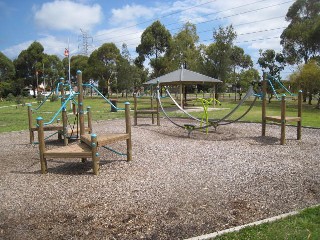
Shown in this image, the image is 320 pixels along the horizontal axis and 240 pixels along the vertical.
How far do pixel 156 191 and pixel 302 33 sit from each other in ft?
95.9

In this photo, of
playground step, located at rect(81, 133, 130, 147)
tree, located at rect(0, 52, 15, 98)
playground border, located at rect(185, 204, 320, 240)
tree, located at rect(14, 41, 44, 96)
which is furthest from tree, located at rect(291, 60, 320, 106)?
tree, located at rect(14, 41, 44, 96)

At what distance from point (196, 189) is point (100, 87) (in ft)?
153

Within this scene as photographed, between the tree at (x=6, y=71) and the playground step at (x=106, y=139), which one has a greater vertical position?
the tree at (x=6, y=71)

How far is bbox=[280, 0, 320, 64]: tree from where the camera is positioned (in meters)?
27.7

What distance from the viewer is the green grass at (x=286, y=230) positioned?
2807mm

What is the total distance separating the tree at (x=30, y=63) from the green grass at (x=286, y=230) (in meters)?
55.8

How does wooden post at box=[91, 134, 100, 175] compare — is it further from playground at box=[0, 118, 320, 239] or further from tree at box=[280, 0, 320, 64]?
tree at box=[280, 0, 320, 64]

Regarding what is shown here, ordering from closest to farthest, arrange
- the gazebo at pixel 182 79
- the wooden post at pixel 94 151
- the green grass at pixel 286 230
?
the green grass at pixel 286 230 < the wooden post at pixel 94 151 < the gazebo at pixel 182 79

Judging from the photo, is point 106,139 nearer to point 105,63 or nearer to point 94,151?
point 94,151

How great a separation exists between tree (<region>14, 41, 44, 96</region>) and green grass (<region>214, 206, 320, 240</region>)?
5579cm

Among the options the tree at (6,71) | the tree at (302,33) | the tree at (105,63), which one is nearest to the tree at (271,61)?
the tree at (302,33)

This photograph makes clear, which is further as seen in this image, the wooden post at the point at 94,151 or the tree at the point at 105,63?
the tree at the point at 105,63

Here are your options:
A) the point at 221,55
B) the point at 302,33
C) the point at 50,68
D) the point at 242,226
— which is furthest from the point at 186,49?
the point at 242,226

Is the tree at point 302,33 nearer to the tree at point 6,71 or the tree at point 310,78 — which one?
the tree at point 310,78
